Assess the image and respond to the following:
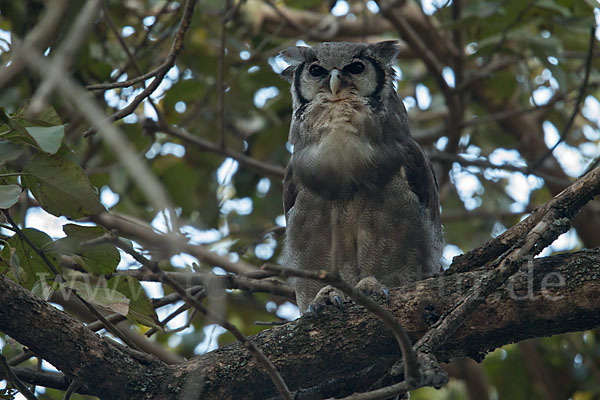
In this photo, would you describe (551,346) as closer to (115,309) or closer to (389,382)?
(389,382)

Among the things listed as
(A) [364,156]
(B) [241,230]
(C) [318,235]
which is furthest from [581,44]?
(B) [241,230]

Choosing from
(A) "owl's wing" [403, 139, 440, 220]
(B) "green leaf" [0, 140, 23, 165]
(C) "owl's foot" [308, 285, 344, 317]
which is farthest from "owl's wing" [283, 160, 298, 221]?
(B) "green leaf" [0, 140, 23, 165]

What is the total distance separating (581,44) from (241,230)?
3.03 metres

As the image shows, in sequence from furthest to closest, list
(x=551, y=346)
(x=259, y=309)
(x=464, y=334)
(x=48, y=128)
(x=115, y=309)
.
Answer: (x=551, y=346) < (x=259, y=309) < (x=464, y=334) < (x=115, y=309) < (x=48, y=128)

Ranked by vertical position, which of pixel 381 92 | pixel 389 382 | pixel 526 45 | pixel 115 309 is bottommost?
pixel 389 382

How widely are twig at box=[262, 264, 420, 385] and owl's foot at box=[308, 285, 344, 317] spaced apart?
893 mm

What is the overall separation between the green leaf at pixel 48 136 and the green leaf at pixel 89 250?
50 centimetres

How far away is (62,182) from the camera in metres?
2.53

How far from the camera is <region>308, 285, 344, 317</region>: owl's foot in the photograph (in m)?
3.01

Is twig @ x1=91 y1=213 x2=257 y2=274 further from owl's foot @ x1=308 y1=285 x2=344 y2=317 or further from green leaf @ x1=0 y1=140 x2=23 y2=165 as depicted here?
green leaf @ x1=0 y1=140 x2=23 y2=165

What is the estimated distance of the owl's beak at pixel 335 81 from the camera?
3.92 metres

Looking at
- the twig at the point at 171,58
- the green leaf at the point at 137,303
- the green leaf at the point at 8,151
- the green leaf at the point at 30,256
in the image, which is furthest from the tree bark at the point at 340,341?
the twig at the point at 171,58

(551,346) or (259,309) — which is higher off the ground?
(259,309)

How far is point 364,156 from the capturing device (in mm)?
3850
